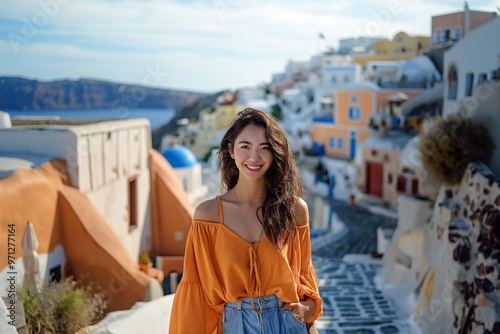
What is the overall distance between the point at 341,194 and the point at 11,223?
2092 centimetres

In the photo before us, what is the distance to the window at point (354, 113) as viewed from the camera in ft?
90.8

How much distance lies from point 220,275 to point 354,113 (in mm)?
26210

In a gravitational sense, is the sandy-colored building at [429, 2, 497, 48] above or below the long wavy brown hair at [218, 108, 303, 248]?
above

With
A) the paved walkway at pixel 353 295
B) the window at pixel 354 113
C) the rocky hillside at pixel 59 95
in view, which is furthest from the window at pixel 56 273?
the window at pixel 354 113

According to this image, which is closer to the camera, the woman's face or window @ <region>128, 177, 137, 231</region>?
the woman's face

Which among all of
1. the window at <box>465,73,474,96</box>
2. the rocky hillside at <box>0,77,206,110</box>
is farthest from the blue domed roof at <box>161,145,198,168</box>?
the window at <box>465,73,474,96</box>

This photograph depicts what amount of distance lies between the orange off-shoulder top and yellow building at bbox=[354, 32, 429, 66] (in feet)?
135

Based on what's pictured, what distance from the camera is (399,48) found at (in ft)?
141

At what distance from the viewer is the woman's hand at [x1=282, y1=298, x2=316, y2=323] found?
9.21 feet

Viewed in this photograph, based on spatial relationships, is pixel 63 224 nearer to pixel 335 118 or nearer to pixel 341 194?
pixel 341 194

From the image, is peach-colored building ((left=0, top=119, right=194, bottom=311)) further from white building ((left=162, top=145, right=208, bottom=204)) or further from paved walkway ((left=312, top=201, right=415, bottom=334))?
white building ((left=162, top=145, right=208, bottom=204))

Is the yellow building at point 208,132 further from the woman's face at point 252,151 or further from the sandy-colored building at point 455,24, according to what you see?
the woman's face at point 252,151

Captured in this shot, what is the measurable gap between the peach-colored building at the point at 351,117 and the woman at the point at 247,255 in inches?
922

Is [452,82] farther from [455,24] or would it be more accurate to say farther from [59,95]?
[59,95]
